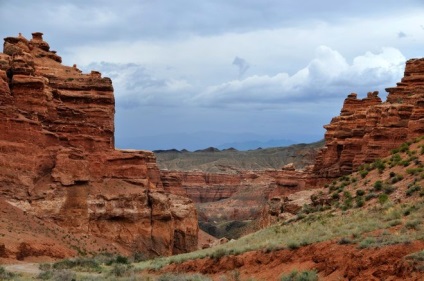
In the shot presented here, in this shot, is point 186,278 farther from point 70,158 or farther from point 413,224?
point 70,158

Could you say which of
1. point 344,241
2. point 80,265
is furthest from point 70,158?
point 344,241

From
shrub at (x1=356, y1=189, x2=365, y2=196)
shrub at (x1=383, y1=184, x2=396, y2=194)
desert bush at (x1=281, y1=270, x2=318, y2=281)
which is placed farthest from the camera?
shrub at (x1=356, y1=189, x2=365, y2=196)

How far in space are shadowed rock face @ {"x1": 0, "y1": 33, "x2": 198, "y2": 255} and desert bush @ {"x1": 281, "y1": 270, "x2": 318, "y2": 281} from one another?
2755cm

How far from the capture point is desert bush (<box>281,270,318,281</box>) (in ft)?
65.4

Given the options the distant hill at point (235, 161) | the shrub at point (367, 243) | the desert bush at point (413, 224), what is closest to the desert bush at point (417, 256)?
the shrub at point (367, 243)

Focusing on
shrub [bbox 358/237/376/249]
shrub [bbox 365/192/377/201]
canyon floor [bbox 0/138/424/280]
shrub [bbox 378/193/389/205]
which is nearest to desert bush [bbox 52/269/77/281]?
canyon floor [bbox 0/138/424/280]

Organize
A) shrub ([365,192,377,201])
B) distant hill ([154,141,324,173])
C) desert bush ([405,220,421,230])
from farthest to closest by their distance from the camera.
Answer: distant hill ([154,141,324,173])
shrub ([365,192,377,201])
desert bush ([405,220,421,230])

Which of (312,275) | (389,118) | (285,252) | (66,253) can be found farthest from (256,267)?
(389,118)

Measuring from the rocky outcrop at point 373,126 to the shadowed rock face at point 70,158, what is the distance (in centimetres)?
1370

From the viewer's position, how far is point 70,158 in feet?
157

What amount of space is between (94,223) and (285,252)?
87.6 feet

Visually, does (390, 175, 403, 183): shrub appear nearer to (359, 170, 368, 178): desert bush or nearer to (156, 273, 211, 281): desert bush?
(359, 170, 368, 178): desert bush

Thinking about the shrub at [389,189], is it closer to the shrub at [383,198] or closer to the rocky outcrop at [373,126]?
the shrub at [383,198]

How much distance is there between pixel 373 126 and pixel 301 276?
29.7 m
